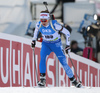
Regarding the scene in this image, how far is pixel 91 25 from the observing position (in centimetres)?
867

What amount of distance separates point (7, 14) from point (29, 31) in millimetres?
671

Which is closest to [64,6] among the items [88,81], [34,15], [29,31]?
[34,15]

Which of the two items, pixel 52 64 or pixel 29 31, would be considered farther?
pixel 29 31

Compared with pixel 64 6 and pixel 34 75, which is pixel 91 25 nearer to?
pixel 64 6

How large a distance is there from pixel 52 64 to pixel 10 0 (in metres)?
2.28

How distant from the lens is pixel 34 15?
9203mm

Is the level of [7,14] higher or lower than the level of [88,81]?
higher

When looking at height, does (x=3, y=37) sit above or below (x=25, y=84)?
above
